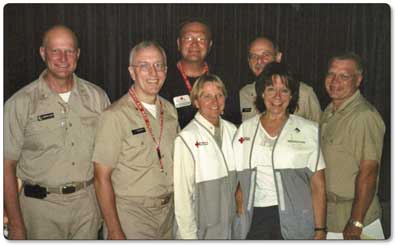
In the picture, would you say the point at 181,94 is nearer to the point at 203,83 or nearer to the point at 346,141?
the point at 203,83

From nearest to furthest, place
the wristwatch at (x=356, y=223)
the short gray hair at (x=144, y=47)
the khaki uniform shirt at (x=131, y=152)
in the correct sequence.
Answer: the khaki uniform shirt at (x=131, y=152) → the short gray hair at (x=144, y=47) → the wristwatch at (x=356, y=223)

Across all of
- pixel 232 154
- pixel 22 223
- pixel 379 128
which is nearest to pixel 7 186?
pixel 22 223

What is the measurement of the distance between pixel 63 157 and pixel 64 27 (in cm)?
67

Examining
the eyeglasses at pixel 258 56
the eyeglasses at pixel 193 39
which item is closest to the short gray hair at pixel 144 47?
the eyeglasses at pixel 193 39

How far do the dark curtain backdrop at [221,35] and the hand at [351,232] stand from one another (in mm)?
611

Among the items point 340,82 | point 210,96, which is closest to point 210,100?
→ point 210,96

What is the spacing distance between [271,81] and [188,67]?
1.42ft

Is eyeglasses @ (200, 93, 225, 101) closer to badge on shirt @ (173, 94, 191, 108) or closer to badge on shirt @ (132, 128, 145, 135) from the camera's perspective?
badge on shirt @ (173, 94, 191, 108)

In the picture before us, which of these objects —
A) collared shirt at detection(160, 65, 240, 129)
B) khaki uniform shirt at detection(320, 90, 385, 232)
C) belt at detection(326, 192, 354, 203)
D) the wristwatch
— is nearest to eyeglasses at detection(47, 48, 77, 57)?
collared shirt at detection(160, 65, 240, 129)

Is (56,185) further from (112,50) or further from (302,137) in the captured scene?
(302,137)

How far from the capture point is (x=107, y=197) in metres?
2.42

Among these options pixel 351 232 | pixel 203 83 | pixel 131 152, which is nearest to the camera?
pixel 131 152

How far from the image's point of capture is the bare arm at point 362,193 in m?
2.57

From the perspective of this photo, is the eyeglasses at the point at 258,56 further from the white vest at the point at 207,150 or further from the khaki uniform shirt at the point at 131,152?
the khaki uniform shirt at the point at 131,152
